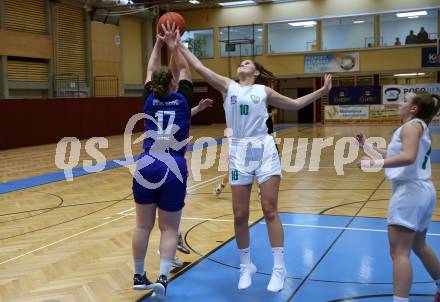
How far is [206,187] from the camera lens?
9438 mm

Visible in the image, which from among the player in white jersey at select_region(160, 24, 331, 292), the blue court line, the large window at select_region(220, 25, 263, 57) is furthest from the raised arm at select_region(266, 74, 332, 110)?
the large window at select_region(220, 25, 263, 57)

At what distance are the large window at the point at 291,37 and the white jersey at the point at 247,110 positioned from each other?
2578 centimetres

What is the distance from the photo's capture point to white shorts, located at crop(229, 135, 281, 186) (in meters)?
4.14

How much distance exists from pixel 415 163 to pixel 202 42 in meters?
29.0

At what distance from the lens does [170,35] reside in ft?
14.2

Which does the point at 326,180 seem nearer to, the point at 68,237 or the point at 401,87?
the point at 68,237

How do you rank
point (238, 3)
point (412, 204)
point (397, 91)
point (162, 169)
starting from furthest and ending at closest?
1. point (238, 3)
2. point (397, 91)
3. point (162, 169)
4. point (412, 204)

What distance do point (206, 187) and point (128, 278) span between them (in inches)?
192

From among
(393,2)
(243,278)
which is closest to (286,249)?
(243,278)

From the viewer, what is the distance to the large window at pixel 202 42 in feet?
102

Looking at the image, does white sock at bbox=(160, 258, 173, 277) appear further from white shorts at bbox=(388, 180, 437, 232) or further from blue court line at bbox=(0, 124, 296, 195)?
blue court line at bbox=(0, 124, 296, 195)

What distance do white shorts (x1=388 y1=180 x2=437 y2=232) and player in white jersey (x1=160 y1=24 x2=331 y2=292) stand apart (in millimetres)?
1006

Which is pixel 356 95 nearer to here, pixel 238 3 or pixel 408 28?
pixel 408 28

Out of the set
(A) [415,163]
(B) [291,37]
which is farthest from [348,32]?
(A) [415,163]
